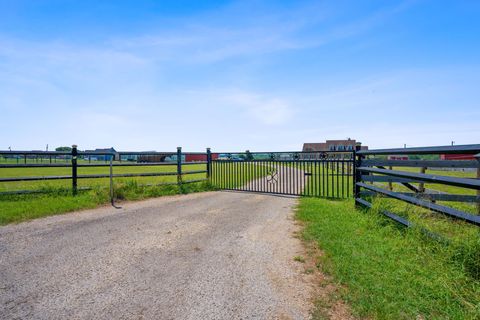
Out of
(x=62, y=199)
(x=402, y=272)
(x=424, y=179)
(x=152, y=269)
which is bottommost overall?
(x=152, y=269)

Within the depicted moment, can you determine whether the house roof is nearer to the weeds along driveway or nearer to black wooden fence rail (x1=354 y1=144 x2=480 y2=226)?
black wooden fence rail (x1=354 y1=144 x2=480 y2=226)

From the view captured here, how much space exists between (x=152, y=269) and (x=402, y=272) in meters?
3.22

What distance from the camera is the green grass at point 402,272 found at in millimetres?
2656

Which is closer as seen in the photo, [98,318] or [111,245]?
[98,318]

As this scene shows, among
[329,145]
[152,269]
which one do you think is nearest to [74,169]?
[152,269]

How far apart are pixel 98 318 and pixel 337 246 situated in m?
3.35

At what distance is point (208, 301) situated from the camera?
118 inches

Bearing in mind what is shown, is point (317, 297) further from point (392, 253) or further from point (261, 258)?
point (392, 253)

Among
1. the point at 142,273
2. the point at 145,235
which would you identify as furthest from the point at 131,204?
the point at 142,273

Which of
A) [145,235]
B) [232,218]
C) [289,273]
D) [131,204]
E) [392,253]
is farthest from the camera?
[131,204]

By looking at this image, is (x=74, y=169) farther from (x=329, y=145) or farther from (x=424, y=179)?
(x=329, y=145)

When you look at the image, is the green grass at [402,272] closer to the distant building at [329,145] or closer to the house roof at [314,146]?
the distant building at [329,145]

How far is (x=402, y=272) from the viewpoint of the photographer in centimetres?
335

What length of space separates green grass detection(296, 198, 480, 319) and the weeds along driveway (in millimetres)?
521
